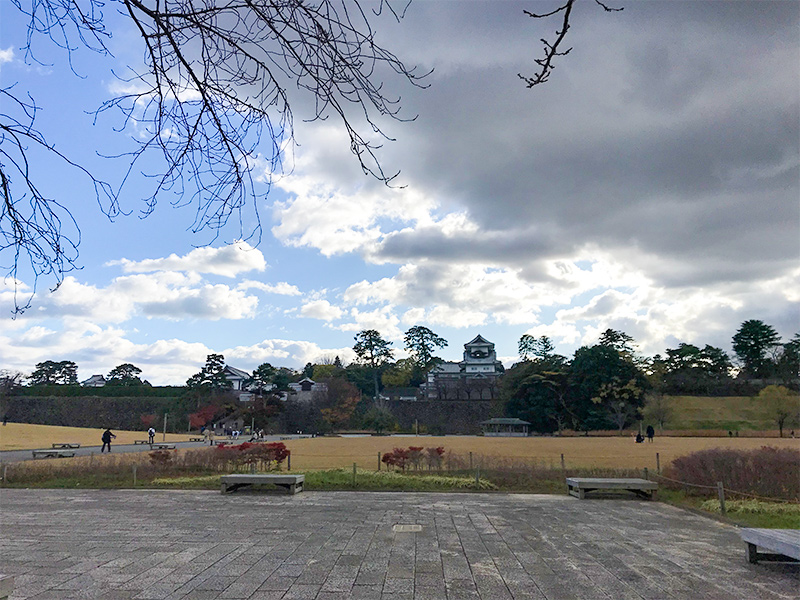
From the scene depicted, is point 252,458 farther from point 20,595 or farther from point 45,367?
point 45,367

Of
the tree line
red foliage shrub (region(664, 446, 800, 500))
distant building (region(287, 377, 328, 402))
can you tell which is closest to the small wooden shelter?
the tree line

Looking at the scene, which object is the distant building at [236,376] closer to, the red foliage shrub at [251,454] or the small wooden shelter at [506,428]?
the small wooden shelter at [506,428]

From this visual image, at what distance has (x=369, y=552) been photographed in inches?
255

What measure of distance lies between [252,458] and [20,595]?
12796 millimetres

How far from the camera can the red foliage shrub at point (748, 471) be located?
38.0ft

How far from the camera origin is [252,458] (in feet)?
56.5

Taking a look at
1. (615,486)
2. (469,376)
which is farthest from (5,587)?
(469,376)

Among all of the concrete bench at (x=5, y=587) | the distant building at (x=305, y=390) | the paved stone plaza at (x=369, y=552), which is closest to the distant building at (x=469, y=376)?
the distant building at (x=305, y=390)

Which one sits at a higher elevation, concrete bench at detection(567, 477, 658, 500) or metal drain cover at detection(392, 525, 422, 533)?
metal drain cover at detection(392, 525, 422, 533)

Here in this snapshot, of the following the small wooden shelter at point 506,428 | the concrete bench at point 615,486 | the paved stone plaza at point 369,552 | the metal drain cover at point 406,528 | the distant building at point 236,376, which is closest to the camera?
the paved stone plaza at point 369,552

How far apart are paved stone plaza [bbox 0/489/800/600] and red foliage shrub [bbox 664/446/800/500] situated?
2689mm

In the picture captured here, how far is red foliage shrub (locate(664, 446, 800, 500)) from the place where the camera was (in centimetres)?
1158

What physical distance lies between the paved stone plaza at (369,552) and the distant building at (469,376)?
192ft

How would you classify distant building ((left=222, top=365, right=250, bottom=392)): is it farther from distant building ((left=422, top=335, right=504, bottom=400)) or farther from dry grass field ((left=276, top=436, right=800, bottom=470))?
dry grass field ((left=276, top=436, right=800, bottom=470))
